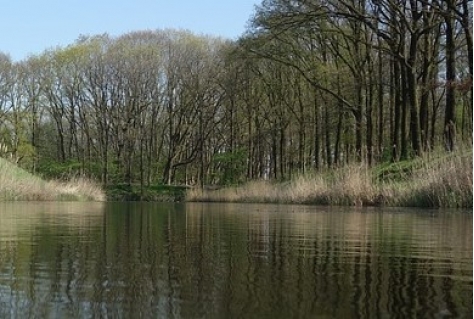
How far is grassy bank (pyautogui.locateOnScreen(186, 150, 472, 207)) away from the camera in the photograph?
348 inches

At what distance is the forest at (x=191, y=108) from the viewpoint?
1086 inches

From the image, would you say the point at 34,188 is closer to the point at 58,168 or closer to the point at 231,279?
the point at 231,279

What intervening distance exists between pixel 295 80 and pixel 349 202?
19.6 metres

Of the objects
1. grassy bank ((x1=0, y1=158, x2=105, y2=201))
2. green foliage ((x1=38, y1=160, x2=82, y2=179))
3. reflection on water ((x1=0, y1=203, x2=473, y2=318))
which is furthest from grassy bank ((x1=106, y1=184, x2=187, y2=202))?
reflection on water ((x1=0, y1=203, x2=473, y2=318))

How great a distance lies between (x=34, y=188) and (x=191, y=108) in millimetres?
21236

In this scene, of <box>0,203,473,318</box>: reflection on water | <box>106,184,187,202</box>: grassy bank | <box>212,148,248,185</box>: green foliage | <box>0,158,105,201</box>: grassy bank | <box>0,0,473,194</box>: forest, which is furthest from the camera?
<box>212,148,248,185</box>: green foliage

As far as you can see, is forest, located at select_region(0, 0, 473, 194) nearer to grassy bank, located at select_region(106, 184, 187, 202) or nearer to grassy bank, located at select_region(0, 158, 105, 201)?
grassy bank, located at select_region(106, 184, 187, 202)

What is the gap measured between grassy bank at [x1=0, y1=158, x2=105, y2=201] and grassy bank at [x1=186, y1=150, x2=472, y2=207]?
281 inches

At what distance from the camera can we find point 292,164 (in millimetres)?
35688

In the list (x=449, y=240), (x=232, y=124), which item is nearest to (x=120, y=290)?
(x=449, y=240)

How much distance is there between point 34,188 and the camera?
1806 centimetres

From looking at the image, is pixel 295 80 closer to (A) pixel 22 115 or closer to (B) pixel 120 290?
(A) pixel 22 115

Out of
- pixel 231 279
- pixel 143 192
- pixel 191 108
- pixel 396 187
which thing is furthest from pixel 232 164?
pixel 231 279

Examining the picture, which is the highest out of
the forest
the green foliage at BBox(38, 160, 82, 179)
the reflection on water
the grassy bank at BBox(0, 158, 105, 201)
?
the forest
